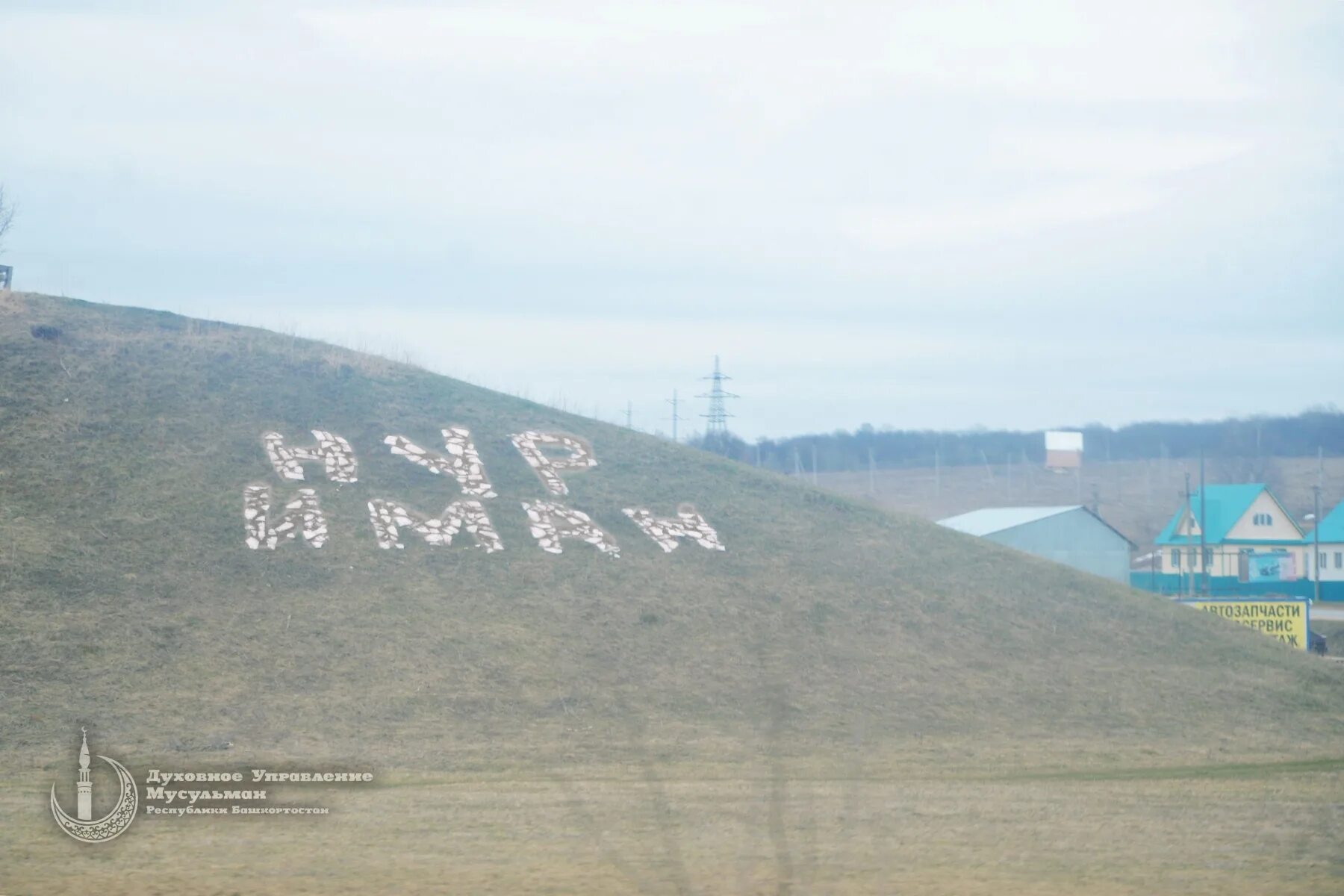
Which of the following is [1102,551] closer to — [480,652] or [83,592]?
[480,652]

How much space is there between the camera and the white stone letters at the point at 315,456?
28.2 m

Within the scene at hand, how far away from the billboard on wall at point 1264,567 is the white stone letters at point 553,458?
46.7m

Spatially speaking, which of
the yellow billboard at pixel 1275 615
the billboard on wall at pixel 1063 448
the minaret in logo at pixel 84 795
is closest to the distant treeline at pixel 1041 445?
the billboard on wall at pixel 1063 448

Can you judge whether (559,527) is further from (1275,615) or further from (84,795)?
(1275,615)

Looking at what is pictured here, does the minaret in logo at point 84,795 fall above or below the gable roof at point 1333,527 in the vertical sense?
below

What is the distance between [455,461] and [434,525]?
10.8 ft

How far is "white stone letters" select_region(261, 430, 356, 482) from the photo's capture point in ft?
92.6

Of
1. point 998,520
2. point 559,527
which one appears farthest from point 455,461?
point 998,520

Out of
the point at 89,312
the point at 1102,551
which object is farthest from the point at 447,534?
the point at 1102,551

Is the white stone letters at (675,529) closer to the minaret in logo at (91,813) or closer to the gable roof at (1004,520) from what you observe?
the minaret in logo at (91,813)

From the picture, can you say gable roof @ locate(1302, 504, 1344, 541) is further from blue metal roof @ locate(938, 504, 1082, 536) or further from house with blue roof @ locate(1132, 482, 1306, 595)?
blue metal roof @ locate(938, 504, 1082, 536)

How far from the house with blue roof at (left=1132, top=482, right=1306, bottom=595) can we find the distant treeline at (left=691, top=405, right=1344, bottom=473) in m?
34.6

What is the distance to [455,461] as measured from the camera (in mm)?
30359

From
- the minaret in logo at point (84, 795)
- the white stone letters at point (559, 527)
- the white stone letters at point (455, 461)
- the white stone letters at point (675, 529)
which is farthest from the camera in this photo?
the white stone letters at point (455, 461)
